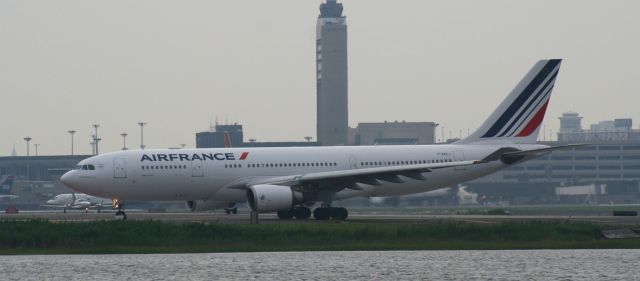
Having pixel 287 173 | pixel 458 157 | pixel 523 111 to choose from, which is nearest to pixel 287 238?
pixel 287 173

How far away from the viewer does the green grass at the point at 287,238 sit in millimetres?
52844

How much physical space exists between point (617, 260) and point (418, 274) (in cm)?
838

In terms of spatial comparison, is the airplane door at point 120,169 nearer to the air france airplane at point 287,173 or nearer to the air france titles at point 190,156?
the air france airplane at point 287,173

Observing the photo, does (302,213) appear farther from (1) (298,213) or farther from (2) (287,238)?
(2) (287,238)

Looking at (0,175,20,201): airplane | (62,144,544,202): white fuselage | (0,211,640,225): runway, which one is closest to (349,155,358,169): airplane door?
(62,144,544,202): white fuselage

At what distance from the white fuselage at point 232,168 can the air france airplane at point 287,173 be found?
55 mm

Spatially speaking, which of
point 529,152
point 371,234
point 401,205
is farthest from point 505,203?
point 371,234

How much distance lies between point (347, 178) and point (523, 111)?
1364 cm

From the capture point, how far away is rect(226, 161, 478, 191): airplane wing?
66312mm

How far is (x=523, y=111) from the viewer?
7444 cm

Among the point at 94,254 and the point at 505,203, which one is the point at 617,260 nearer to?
the point at 94,254

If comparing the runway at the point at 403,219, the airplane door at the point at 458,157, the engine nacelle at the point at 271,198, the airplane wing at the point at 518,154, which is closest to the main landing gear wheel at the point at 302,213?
the runway at the point at 403,219

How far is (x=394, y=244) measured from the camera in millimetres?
53719

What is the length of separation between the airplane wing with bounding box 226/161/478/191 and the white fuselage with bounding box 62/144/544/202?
359mm
